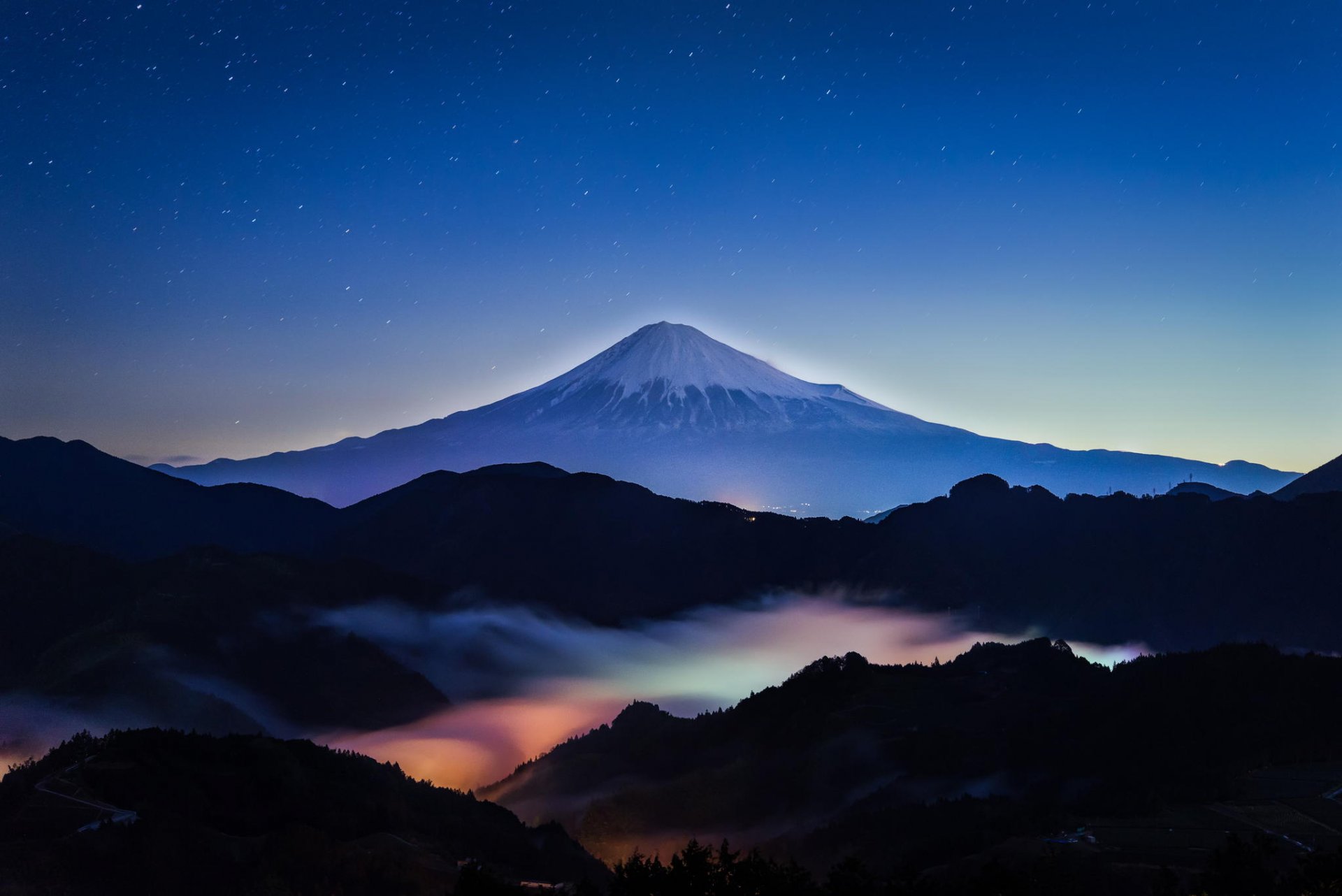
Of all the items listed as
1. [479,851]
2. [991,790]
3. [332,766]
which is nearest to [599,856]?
[479,851]

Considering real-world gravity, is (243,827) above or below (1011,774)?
below

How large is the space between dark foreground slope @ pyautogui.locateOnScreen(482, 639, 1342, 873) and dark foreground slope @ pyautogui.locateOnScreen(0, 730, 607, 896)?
84.2 feet

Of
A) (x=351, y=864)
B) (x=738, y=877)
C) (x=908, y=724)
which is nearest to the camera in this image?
(x=738, y=877)

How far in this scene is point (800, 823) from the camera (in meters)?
168

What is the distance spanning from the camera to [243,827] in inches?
5659

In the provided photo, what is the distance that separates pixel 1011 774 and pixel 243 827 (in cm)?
11116

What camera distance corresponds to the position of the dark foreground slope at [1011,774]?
128875mm

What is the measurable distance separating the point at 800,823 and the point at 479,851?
50674mm

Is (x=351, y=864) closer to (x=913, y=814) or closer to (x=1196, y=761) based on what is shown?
(x=913, y=814)

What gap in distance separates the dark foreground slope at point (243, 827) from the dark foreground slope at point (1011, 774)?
25.7m

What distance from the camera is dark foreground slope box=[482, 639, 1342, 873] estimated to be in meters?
129

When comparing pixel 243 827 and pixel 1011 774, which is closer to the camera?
pixel 243 827

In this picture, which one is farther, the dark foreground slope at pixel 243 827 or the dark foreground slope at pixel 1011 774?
the dark foreground slope at pixel 1011 774

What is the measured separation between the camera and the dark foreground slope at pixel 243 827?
413 feet
